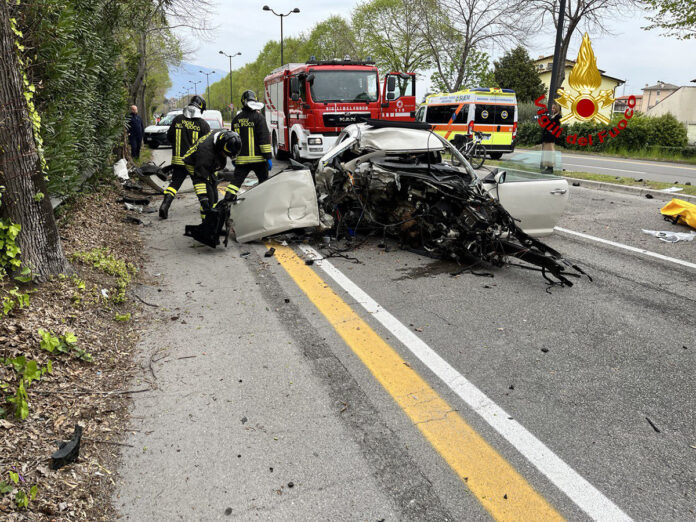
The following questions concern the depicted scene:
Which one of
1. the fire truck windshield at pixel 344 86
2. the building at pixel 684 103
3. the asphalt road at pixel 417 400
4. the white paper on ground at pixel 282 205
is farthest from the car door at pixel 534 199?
the building at pixel 684 103

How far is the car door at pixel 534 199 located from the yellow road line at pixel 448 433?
2.75 m

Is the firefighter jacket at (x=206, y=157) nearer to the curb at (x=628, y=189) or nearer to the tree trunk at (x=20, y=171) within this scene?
the tree trunk at (x=20, y=171)

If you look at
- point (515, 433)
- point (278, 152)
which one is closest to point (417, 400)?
point (515, 433)

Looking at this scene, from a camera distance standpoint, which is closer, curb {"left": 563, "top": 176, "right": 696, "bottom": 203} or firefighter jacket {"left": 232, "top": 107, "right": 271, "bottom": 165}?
firefighter jacket {"left": 232, "top": 107, "right": 271, "bottom": 165}

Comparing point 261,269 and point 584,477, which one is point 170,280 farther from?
point 584,477

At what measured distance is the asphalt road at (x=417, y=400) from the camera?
7.48ft

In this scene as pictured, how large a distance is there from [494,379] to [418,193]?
3034 millimetres

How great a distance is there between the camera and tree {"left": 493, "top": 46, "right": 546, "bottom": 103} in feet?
174

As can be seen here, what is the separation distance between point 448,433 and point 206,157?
5384mm

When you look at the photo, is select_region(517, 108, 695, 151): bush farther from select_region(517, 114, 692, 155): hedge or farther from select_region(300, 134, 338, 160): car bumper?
select_region(300, 134, 338, 160): car bumper

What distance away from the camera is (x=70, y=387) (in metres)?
3.01

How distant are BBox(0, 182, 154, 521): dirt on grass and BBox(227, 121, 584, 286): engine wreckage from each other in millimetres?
1971

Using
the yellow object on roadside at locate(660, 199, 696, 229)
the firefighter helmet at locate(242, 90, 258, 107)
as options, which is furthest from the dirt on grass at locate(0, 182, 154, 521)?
the yellow object on roadside at locate(660, 199, 696, 229)

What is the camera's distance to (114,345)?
3.67 meters
